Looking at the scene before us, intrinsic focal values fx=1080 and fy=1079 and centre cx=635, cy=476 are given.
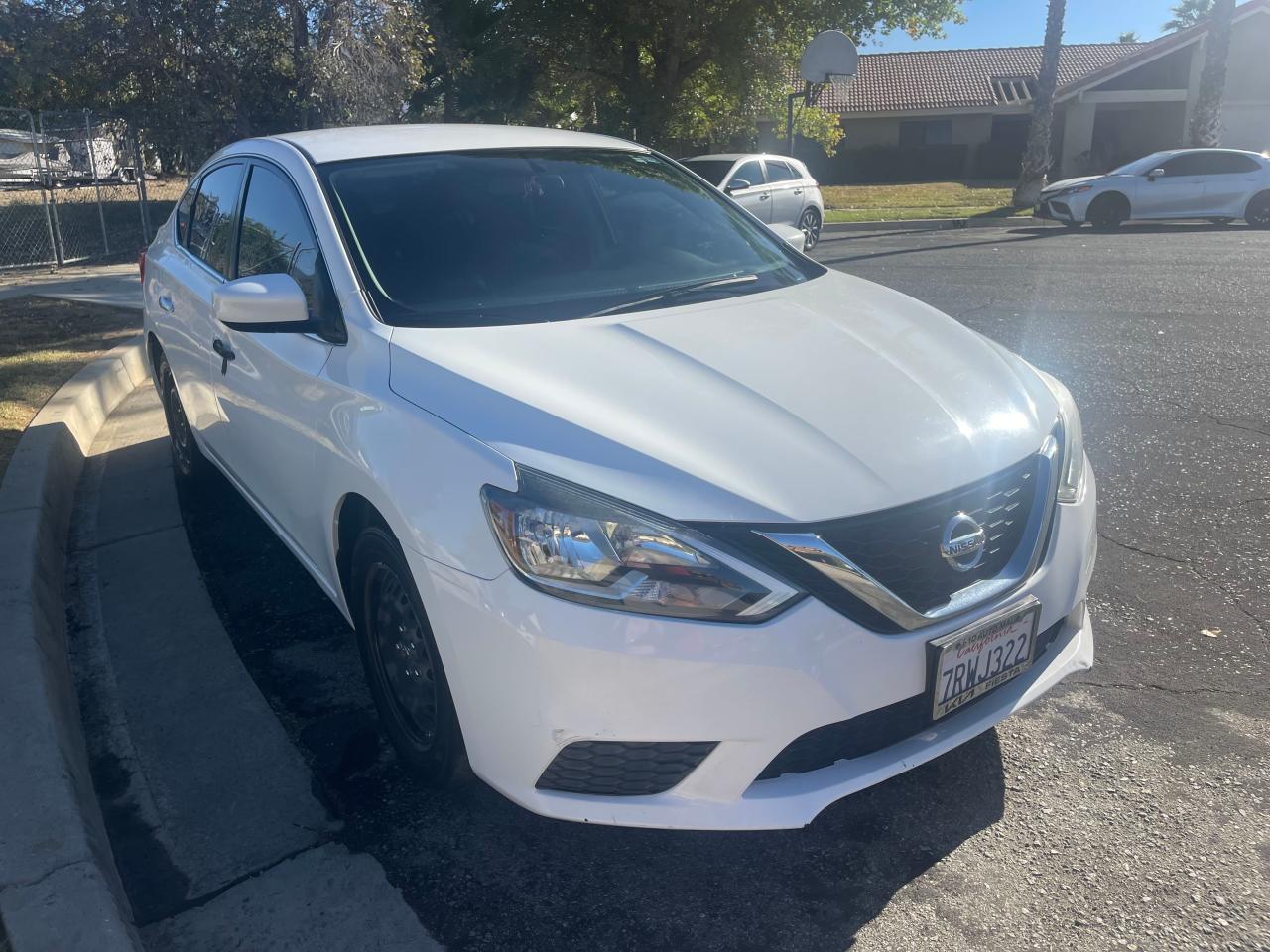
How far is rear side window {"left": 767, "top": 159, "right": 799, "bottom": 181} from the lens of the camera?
589 inches

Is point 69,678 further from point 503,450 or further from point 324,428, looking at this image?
point 503,450

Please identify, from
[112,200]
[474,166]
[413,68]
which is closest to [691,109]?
[413,68]

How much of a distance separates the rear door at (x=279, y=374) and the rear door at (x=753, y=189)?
1049cm

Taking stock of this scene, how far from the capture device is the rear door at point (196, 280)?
4.41m

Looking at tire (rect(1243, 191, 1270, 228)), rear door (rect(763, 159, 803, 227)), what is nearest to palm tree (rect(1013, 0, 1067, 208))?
tire (rect(1243, 191, 1270, 228))

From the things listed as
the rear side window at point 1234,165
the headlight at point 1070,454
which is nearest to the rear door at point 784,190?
the rear side window at point 1234,165

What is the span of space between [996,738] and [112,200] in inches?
656

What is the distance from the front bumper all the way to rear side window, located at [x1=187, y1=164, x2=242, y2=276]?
2.52 m

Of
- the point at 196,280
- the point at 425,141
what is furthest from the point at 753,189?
the point at 425,141

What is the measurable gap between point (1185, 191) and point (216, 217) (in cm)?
1677

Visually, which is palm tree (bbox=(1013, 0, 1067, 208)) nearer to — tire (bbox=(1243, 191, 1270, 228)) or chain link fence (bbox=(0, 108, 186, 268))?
tire (bbox=(1243, 191, 1270, 228))

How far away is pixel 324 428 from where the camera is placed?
10.1ft

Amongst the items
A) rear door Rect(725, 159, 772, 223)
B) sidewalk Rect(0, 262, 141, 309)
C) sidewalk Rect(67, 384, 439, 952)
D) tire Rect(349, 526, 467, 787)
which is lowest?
sidewalk Rect(67, 384, 439, 952)

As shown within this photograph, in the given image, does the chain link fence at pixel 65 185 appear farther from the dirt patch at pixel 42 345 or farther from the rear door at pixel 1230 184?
the rear door at pixel 1230 184
